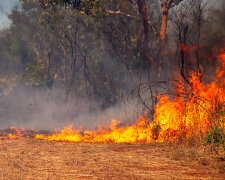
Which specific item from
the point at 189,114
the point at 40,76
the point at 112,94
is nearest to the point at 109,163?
the point at 189,114

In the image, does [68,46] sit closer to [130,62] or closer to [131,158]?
[130,62]

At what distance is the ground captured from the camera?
25.3 feet

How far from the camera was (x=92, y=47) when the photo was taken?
35.8 meters

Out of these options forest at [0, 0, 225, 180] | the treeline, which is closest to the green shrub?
forest at [0, 0, 225, 180]

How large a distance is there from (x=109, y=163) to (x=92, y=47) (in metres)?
27.7

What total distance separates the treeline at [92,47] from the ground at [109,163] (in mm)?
7592

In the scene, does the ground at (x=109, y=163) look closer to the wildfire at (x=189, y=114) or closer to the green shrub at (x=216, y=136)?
the green shrub at (x=216, y=136)

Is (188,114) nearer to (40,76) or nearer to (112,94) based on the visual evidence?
(112,94)

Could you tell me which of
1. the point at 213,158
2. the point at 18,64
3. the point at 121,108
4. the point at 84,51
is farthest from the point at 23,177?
the point at 18,64

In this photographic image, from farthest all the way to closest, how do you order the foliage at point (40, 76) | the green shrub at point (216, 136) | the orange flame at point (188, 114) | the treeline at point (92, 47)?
the foliage at point (40, 76) < the treeline at point (92, 47) < the orange flame at point (188, 114) < the green shrub at point (216, 136)

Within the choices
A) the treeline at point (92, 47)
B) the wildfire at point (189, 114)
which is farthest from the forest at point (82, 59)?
the wildfire at point (189, 114)

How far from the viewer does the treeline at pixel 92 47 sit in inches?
818

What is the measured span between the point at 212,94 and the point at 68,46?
23966 mm

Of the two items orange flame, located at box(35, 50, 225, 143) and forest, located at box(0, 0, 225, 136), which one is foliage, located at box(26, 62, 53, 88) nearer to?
forest, located at box(0, 0, 225, 136)
